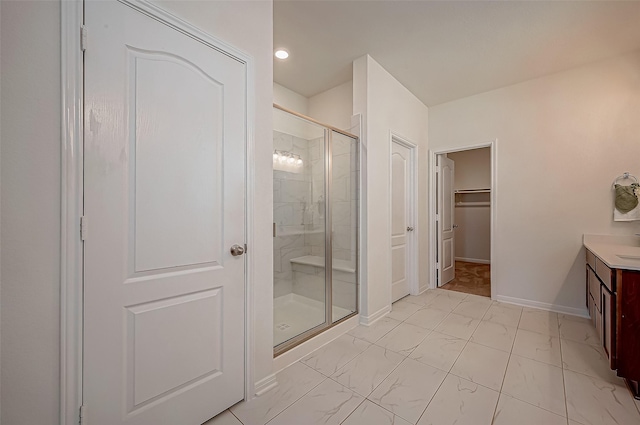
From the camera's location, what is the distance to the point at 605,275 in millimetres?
1891

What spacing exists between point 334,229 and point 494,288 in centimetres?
244

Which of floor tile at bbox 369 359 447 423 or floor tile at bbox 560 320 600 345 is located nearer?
floor tile at bbox 369 359 447 423

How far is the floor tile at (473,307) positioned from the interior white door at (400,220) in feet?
2.26

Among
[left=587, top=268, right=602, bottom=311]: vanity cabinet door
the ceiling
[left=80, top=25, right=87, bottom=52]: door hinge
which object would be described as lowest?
[left=587, top=268, right=602, bottom=311]: vanity cabinet door

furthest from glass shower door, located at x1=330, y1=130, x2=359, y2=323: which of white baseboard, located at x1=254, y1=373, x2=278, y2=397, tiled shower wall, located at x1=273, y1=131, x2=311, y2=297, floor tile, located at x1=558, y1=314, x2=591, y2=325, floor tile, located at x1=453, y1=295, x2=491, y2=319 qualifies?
floor tile, located at x1=558, y1=314, x2=591, y2=325

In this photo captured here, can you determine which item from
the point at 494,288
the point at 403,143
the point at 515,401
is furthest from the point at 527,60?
the point at 515,401

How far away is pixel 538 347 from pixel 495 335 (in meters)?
0.31

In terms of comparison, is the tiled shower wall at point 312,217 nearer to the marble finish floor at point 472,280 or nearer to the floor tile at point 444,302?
the floor tile at point 444,302

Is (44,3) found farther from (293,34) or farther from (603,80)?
(603,80)

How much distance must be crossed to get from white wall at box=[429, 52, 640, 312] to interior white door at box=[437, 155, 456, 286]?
27.1 inches

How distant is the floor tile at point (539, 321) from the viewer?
2547 millimetres

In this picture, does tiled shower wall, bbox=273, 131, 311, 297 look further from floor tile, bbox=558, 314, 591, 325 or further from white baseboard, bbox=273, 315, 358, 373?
floor tile, bbox=558, 314, 591, 325

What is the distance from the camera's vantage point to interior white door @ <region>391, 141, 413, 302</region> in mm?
3303

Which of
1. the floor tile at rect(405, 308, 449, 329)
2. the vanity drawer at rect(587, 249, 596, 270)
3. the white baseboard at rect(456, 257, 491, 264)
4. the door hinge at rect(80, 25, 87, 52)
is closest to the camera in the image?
the door hinge at rect(80, 25, 87, 52)
